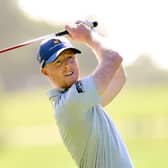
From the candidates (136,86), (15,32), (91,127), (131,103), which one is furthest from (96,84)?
(15,32)

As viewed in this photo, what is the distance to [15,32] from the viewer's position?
22.0 m

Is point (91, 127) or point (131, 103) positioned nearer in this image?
point (91, 127)

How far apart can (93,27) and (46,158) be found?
9.82 m

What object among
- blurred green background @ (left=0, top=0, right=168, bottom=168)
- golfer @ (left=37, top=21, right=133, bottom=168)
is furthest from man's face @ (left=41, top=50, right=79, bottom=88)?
blurred green background @ (left=0, top=0, right=168, bottom=168)

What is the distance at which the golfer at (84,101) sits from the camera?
11.2 ft

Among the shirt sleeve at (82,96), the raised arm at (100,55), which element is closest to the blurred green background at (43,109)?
the raised arm at (100,55)

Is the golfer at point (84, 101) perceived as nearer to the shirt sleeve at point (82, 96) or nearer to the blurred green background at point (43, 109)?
the shirt sleeve at point (82, 96)

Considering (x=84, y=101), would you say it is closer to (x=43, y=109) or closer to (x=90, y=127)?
(x=90, y=127)

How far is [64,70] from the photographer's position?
137 inches

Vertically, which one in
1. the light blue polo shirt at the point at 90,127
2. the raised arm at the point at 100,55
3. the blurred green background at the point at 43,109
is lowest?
the light blue polo shirt at the point at 90,127

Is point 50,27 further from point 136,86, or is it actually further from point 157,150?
point 157,150

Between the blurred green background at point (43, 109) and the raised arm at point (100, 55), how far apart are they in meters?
8.01

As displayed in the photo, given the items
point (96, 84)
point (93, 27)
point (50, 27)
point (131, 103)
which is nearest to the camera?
point (96, 84)

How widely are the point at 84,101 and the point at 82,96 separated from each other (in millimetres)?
21
